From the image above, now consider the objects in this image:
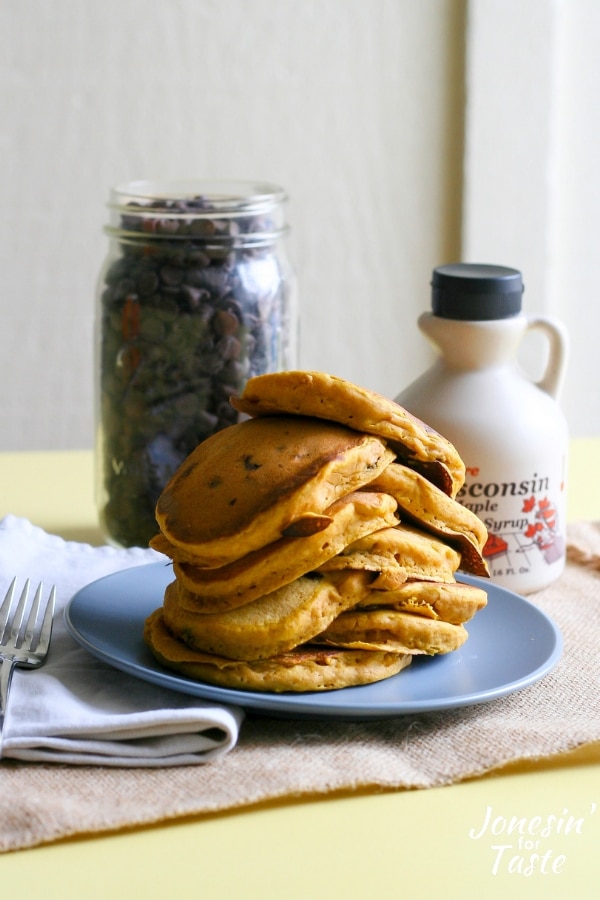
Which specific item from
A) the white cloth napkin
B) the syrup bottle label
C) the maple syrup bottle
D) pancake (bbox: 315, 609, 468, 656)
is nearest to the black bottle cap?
the maple syrup bottle

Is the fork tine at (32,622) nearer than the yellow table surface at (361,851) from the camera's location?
No

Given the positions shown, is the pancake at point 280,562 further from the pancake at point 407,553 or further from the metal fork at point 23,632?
the metal fork at point 23,632

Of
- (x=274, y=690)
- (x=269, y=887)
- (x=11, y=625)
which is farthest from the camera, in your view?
(x=11, y=625)

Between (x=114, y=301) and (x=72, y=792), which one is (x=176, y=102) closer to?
(x=114, y=301)

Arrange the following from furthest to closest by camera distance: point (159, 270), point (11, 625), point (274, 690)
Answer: point (159, 270)
point (11, 625)
point (274, 690)

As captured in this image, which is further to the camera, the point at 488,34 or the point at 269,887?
the point at 488,34

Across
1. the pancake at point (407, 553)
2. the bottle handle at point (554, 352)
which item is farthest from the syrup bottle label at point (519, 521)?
the pancake at point (407, 553)

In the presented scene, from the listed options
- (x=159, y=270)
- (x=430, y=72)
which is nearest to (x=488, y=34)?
(x=430, y=72)
